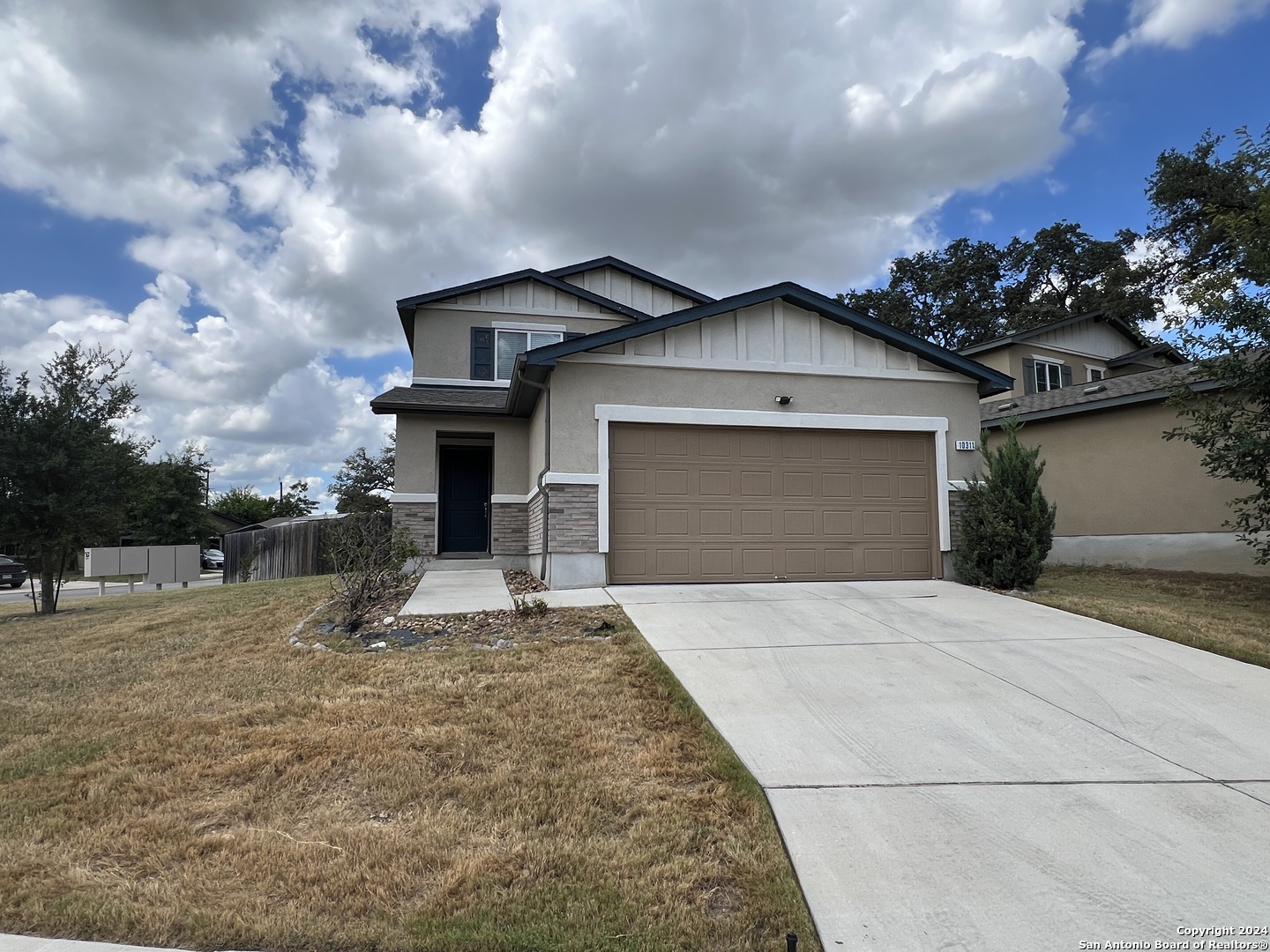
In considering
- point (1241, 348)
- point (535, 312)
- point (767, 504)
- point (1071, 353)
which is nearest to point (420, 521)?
point (535, 312)

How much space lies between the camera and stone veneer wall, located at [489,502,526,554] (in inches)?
553

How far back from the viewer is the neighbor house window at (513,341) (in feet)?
51.3

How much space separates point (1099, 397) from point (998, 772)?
12.9 meters

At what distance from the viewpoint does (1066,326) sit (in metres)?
22.8

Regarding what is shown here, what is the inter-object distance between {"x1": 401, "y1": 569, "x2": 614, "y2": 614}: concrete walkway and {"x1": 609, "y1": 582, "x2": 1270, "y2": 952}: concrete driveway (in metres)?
1.86

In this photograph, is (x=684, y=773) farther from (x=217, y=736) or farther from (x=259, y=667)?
(x=259, y=667)

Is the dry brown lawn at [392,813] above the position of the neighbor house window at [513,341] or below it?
below

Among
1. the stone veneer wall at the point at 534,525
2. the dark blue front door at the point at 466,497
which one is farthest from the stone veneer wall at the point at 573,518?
the dark blue front door at the point at 466,497

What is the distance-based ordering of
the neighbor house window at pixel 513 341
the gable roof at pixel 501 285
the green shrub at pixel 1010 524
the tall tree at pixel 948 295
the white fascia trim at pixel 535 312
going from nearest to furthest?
the green shrub at pixel 1010 524 → the gable roof at pixel 501 285 → the white fascia trim at pixel 535 312 → the neighbor house window at pixel 513 341 → the tall tree at pixel 948 295

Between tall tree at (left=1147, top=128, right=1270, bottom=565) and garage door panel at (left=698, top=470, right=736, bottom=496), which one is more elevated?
tall tree at (left=1147, top=128, right=1270, bottom=565)

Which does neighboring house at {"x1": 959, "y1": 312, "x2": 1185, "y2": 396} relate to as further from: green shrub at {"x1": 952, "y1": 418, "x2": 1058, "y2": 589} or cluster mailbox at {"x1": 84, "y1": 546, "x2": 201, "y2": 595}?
cluster mailbox at {"x1": 84, "y1": 546, "x2": 201, "y2": 595}

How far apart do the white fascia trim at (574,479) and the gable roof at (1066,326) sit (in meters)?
16.2

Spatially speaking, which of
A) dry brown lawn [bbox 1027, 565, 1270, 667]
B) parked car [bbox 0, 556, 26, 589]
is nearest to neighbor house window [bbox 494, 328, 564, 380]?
dry brown lawn [bbox 1027, 565, 1270, 667]

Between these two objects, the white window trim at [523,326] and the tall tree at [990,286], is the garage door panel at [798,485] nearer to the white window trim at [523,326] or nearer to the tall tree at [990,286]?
the white window trim at [523,326]
